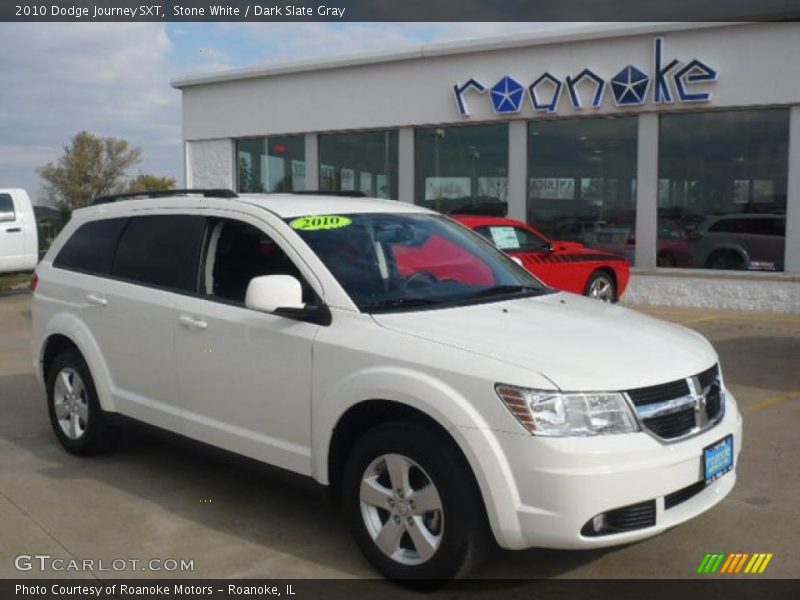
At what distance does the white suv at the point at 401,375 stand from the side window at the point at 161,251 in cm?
2

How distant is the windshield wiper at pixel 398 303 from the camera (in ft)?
14.3

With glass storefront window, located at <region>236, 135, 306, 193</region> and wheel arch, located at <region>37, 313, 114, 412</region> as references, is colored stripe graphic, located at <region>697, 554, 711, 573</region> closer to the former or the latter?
wheel arch, located at <region>37, 313, 114, 412</region>

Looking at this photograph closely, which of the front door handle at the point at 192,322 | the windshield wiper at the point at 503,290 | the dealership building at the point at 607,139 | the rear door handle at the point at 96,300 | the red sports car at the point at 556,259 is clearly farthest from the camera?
the dealership building at the point at 607,139

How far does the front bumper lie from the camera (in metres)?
3.55

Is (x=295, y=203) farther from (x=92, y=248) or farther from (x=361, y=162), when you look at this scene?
(x=361, y=162)

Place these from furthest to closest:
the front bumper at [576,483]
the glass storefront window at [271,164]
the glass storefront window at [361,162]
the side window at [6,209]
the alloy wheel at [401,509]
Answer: the glass storefront window at [271,164] < the glass storefront window at [361,162] < the side window at [6,209] < the alloy wheel at [401,509] < the front bumper at [576,483]

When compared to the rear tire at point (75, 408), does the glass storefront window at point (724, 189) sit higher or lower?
higher

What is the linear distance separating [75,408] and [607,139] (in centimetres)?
1151

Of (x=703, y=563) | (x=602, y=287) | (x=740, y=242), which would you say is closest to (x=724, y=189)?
(x=740, y=242)

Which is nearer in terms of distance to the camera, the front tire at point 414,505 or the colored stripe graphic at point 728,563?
the front tire at point 414,505

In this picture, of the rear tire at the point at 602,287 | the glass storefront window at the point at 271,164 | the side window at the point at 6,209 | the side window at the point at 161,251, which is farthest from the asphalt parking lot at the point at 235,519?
the glass storefront window at the point at 271,164

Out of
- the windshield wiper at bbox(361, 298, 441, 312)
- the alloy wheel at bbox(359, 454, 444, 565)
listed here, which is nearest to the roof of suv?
the windshield wiper at bbox(361, 298, 441, 312)

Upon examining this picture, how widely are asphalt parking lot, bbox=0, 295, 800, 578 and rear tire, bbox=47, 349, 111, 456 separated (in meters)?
0.13

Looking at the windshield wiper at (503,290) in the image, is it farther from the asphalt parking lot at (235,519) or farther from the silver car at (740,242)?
the silver car at (740,242)
